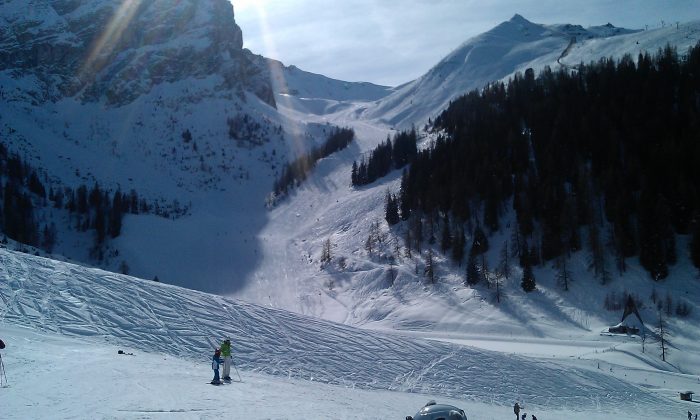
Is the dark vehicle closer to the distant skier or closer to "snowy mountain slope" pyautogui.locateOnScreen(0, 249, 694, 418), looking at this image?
"snowy mountain slope" pyautogui.locateOnScreen(0, 249, 694, 418)

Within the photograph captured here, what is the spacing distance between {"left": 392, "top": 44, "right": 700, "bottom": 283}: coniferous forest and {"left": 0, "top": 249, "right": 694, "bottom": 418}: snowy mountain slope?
35.5 meters

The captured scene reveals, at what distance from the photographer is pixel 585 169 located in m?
81.8

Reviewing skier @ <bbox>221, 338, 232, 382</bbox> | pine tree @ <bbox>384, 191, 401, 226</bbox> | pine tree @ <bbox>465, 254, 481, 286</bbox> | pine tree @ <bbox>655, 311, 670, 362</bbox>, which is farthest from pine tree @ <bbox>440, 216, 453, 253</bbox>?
skier @ <bbox>221, 338, 232, 382</bbox>

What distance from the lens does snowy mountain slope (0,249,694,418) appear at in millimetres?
25719

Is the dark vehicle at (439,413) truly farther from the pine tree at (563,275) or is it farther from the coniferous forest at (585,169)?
the coniferous forest at (585,169)

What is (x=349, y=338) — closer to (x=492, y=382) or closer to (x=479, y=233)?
(x=492, y=382)

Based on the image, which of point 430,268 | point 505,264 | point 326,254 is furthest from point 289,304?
point 505,264

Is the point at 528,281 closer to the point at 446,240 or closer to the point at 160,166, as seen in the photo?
the point at 446,240

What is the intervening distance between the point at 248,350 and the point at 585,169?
213ft

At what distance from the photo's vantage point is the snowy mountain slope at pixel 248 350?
25.7 meters

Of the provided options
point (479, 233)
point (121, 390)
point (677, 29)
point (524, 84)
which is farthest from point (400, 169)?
point (121, 390)

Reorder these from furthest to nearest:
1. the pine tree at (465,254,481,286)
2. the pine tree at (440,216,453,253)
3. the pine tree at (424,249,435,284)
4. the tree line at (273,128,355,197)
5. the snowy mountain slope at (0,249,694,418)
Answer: the tree line at (273,128,355,197)
the pine tree at (440,216,453,253)
the pine tree at (424,249,435,284)
the pine tree at (465,254,481,286)
the snowy mountain slope at (0,249,694,418)

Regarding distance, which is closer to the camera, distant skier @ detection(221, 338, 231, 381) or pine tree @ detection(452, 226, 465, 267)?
distant skier @ detection(221, 338, 231, 381)

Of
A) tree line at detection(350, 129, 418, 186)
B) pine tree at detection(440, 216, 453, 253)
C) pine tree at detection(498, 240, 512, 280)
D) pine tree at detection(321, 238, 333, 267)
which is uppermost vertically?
tree line at detection(350, 129, 418, 186)
